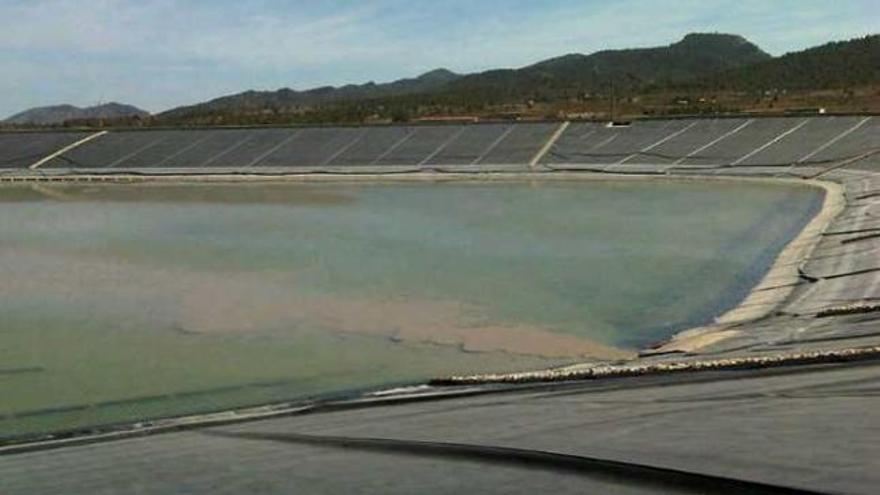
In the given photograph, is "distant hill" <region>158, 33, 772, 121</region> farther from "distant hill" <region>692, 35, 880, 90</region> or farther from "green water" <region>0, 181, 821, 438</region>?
"green water" <region>0, 181, 821, 438</region>

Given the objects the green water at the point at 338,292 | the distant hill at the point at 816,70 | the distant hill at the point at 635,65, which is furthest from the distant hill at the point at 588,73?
the green water at the point at 338,292

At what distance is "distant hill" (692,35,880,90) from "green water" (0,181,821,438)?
99.0 feet

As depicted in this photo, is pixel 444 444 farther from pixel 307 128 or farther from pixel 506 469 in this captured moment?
pixel 307 128

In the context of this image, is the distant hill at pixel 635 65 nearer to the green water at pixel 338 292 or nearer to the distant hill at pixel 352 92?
the distant hill at pixel 352 92

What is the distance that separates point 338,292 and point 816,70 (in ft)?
152

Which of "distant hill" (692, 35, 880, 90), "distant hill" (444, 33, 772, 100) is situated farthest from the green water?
"distant hill" (444, 33, 772, 100)

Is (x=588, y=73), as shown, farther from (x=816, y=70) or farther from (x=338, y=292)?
(x=338, y=292)

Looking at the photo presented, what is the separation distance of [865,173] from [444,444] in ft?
60.3

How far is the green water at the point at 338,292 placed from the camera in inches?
249

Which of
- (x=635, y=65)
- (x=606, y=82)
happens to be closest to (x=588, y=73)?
(x=635, y=65)

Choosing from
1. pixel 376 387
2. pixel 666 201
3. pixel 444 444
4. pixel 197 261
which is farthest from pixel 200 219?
pixel 444 444

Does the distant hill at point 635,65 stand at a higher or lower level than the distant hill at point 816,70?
higher

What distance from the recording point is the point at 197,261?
1181 centimetres

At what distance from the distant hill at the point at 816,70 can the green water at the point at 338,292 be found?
99.0 ft
